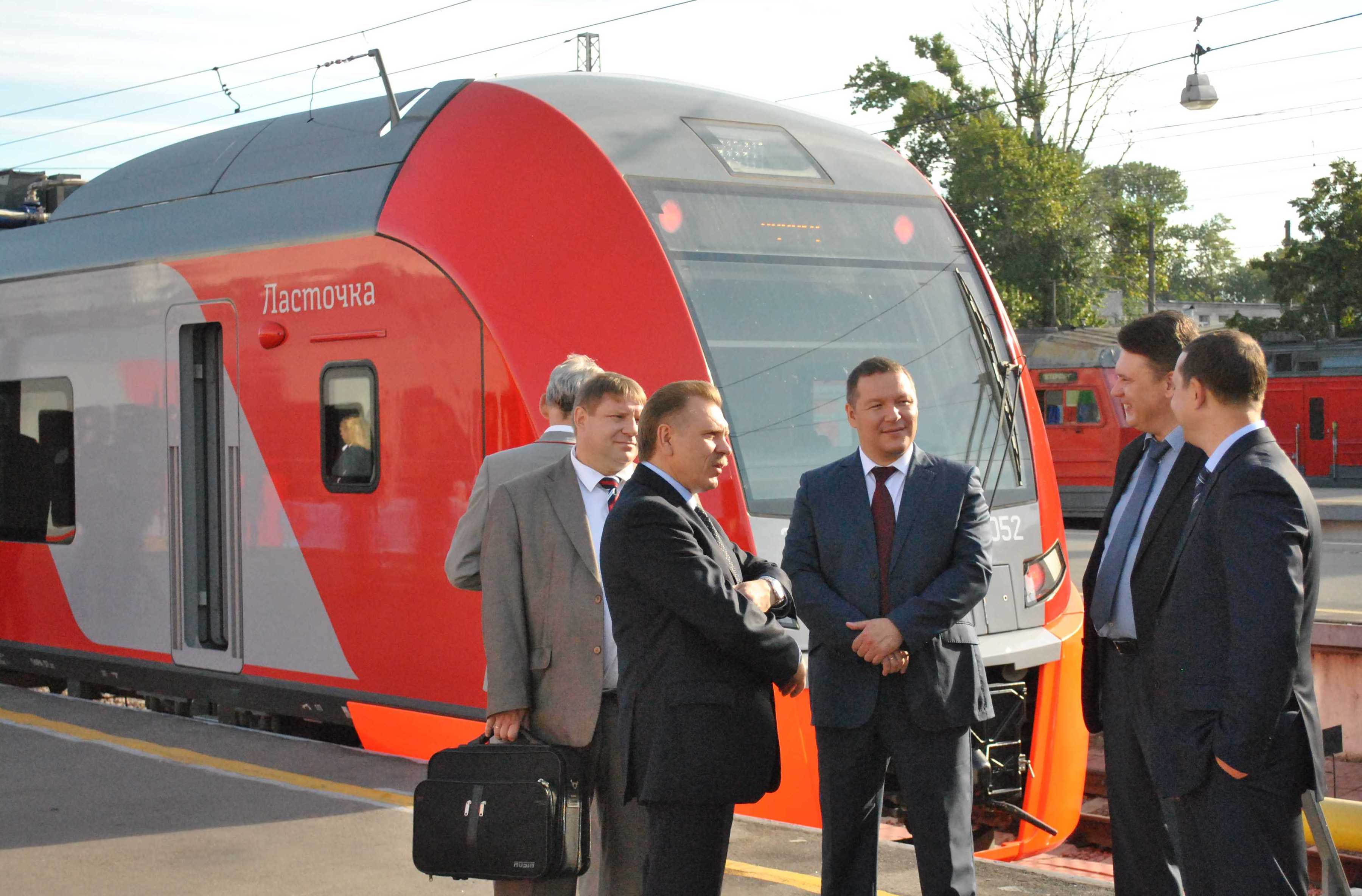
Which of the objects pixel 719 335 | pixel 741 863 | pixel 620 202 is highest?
pixel 620 202

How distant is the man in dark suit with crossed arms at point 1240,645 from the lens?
10.9ft

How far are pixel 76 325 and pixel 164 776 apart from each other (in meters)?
3.26

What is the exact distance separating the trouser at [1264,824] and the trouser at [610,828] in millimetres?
1461

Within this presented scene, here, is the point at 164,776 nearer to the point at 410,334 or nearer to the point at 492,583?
the point at 410,334

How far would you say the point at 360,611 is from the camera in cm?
687

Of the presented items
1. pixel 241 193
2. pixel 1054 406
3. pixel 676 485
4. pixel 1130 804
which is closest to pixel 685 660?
pixel 676 485

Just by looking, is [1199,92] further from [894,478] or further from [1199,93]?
[894,478]

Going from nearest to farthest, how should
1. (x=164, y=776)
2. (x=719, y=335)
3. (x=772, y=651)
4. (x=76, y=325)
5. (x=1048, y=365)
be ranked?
1. (x=772, y=651)
2. (x=719, y=335)
3. (x=164, y=776)
4. (x=76, y=325)
5. (x=1048, y=365)

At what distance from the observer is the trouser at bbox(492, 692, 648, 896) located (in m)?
4.09

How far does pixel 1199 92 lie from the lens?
68.2ft

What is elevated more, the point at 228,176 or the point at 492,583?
the point at 228,176

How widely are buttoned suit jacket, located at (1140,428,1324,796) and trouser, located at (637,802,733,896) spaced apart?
43.5 inches

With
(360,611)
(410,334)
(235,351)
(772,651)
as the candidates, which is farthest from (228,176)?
(772,651)

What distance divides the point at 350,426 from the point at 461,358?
34.0 inches
